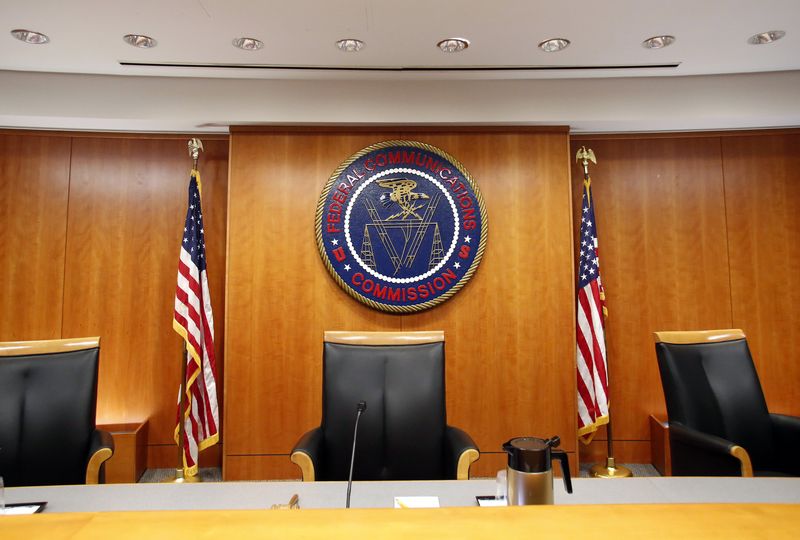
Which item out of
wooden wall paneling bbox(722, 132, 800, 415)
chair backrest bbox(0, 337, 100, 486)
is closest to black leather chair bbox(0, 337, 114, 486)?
chair backrest bbox(0, 337, 100, 486)

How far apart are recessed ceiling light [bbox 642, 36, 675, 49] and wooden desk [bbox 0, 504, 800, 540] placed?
9.28 feet

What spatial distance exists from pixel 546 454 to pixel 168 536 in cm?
80

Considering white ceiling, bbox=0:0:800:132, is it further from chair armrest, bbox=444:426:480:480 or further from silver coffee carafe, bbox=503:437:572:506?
silver coffee carafe, bbox=503:437:572:506

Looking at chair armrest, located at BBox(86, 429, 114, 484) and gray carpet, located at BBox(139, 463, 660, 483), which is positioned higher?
chair armrest, located at BBox(86, 429, 114, 484)

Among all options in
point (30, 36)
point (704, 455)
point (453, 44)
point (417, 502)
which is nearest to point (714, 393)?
point (704, 455)

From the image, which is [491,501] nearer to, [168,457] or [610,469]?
[610,469]

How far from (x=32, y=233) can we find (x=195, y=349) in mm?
1666

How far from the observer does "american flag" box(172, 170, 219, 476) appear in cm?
321

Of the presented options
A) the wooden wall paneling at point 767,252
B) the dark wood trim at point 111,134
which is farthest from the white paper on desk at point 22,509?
the wooden wall paneling at point 767,252

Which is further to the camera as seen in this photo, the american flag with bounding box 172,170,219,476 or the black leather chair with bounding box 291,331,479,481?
the american flag with bounding box 172,170,219,476

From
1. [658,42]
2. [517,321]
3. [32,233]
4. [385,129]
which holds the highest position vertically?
[658,42]

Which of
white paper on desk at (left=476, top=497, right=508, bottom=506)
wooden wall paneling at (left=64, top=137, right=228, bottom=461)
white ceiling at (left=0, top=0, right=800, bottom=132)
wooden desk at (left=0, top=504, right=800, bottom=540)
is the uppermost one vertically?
white ceiling at (left=0, top=0, right=800, bottom=132)

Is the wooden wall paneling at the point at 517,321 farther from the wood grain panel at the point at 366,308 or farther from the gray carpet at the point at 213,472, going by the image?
the gray carpet at the point at 213,472

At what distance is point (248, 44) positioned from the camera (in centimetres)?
287
